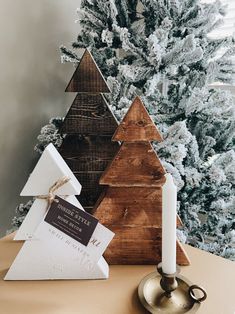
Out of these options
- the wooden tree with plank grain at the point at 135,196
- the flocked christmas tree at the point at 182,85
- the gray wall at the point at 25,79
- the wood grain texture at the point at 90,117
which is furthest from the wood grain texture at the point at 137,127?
the gray wall at the point at 25,79

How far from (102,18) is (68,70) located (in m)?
0.35

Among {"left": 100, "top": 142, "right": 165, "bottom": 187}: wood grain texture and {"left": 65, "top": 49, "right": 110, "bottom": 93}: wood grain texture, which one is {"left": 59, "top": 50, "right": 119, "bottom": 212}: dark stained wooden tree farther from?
{"left": 100, "top": 142, "right": 165, "bottom": 187}: wood grain texture

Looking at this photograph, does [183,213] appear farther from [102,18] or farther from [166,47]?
[102,18]

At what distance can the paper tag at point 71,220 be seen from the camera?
0.70 metres

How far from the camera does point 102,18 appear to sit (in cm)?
106

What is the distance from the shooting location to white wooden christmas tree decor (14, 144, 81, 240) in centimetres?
71

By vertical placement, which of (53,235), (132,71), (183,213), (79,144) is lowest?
(183,213)

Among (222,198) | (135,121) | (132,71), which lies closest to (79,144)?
(135,121)

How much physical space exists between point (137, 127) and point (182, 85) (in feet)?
1.33

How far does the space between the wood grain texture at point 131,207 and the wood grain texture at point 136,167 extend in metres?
0.02

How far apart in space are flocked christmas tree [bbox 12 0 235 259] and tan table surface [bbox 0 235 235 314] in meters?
0.24

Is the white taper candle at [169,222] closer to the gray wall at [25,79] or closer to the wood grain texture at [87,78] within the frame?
the wood grain texture at [87,78]

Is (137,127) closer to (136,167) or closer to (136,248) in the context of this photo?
(136,167)

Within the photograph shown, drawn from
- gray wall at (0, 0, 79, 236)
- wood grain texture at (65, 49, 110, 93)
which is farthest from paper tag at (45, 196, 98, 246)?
gray wall at (0, 0, 79, 236)
